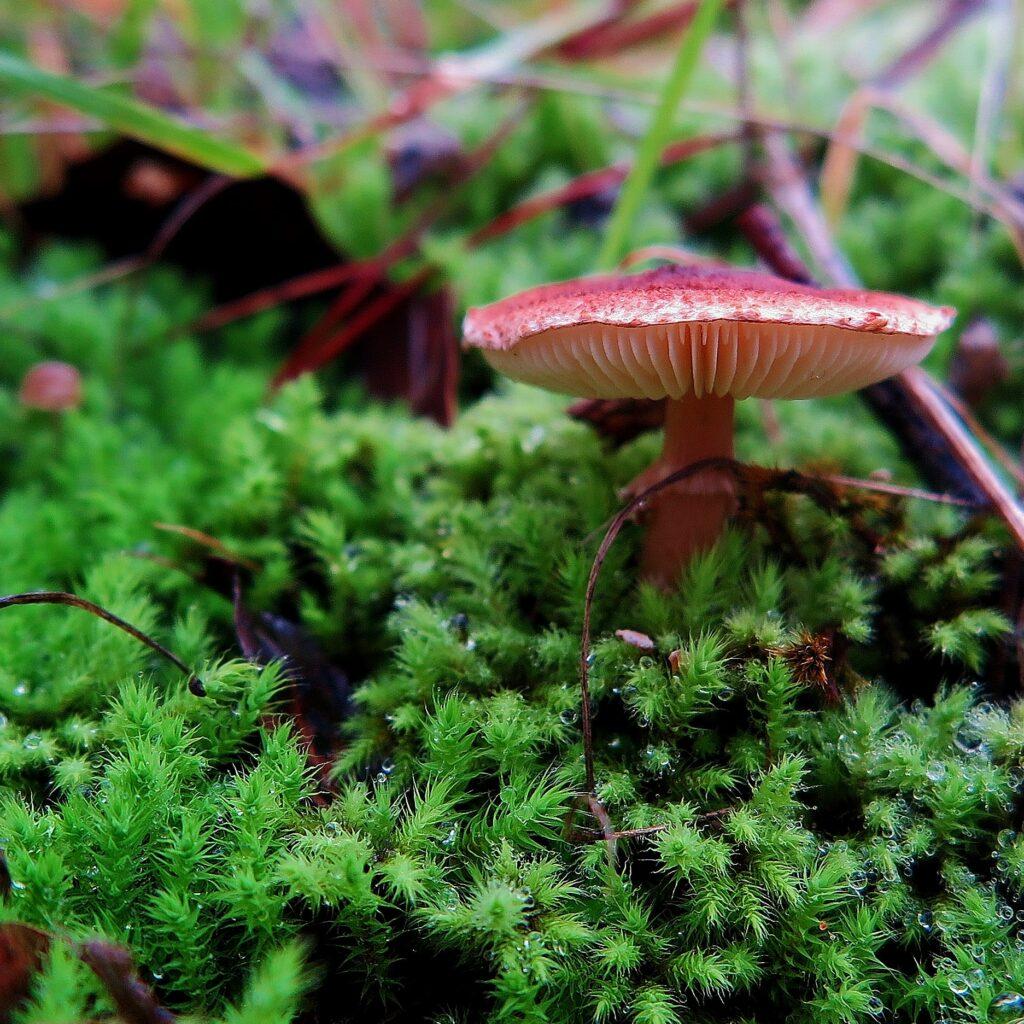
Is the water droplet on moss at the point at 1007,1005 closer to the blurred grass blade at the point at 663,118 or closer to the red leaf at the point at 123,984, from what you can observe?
the red leaf at the point at 123,984

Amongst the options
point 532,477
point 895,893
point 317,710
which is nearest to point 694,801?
point 895,893

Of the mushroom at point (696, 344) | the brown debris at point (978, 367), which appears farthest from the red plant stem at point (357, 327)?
the brown debris at point (978, 367)

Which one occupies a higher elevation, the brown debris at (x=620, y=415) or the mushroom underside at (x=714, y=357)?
the mushroom underside at (x=714, y=357)

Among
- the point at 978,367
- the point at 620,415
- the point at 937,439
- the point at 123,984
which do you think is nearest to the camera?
the point at 123,984

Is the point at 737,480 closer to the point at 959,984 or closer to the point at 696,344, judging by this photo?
the point at 696,344

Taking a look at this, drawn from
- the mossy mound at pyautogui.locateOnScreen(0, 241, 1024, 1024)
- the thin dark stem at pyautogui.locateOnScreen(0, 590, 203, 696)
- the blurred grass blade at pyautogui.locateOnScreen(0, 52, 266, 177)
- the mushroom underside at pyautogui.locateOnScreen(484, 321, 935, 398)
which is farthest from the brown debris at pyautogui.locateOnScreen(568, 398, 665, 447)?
the blurred grass blade at pyautogui.locateOnScreen(0, 52, 266, 177)

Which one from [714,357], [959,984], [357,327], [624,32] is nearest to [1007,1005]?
[959,984]

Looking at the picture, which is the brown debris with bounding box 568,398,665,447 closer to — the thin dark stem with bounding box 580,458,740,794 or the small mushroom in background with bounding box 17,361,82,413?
the thin dark stem with bounding box 580,458,740,794
